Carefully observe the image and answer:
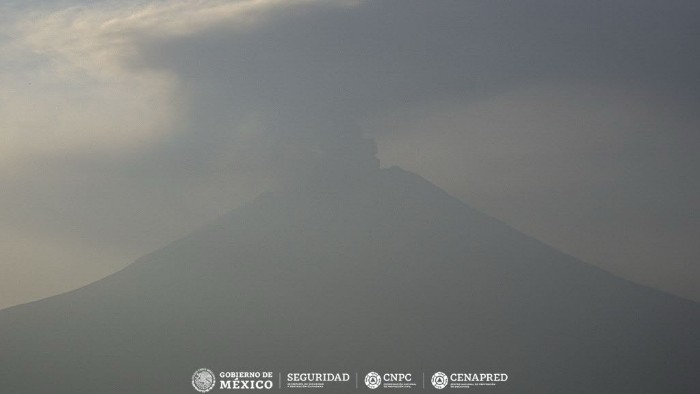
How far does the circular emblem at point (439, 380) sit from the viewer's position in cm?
474

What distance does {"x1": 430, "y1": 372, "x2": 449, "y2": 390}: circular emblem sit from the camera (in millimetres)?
4738

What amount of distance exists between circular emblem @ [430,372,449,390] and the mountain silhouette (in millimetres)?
58

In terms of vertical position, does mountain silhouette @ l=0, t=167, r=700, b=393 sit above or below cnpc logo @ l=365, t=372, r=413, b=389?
above

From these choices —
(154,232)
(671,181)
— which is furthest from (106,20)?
(671,181)

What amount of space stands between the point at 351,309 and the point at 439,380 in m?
0.63

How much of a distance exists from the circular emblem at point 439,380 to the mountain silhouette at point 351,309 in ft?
0.19

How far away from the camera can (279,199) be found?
4.78 meters

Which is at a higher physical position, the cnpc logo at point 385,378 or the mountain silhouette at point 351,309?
the mountain silhouette at point 351,309

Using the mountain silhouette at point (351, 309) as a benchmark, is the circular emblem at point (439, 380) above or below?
below

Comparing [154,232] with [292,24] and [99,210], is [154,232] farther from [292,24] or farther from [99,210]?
[292,24]

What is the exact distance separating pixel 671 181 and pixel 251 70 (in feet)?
8.21

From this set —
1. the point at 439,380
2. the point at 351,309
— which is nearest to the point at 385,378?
the point at 439,380

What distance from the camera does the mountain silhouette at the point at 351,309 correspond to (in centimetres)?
472

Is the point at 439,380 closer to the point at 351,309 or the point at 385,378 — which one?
the point at 385,378
